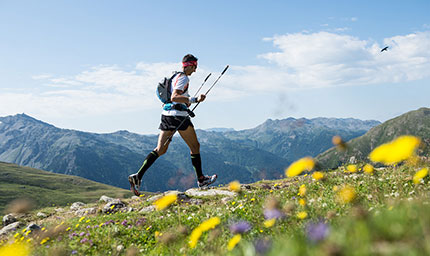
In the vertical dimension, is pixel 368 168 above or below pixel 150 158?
above

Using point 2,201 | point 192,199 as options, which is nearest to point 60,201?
point 2,201

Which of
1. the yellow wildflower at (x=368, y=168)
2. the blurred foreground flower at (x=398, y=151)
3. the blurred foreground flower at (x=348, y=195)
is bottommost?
the blurred foreground flower at (x=348, y=195)

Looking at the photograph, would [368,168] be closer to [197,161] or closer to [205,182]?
[197,161]

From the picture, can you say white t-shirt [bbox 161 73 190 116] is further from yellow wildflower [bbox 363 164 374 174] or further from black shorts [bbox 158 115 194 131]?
yellow wildflower [bbox 363 164 374 174]

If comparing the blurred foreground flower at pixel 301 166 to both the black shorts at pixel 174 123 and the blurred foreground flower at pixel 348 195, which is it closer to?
the blurred foreground flower at pixel 348 195

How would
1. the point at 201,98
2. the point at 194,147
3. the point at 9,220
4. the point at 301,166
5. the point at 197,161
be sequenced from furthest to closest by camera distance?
the point at 9,220, the point at 197,161, the point at 194,147, the point at 201,98, the point at 301,166

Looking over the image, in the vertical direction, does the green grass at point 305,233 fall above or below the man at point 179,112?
below

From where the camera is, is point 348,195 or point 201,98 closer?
point 348,195

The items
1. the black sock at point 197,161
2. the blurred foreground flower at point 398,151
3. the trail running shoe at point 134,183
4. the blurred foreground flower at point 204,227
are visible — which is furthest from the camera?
the black sock at point 197,161

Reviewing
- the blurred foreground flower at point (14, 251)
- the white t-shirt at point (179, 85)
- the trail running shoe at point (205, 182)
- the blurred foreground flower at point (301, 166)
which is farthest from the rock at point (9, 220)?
the blurred foreground flower at point (301, 166)

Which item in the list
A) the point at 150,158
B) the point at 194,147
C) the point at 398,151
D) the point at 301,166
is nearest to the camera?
the point at 398,151

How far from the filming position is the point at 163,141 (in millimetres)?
10125

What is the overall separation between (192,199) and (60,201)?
182 m

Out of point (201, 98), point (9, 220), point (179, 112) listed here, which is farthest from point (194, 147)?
point (9, 220)
